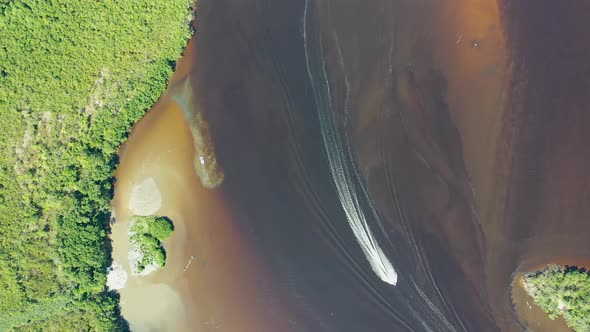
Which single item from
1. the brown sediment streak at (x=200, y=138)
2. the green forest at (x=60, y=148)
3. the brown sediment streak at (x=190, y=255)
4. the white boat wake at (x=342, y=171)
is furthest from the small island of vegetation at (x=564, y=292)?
the green forest at (x=60, y=148)

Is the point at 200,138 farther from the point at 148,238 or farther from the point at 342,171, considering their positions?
the point at 342,171

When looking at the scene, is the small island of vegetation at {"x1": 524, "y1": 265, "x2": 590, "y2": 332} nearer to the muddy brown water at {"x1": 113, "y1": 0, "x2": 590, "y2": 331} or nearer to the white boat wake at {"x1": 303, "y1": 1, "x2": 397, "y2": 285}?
the muddy brown water at {"x1": 113, "y1": 0, "x2": 590, "y2": 331}

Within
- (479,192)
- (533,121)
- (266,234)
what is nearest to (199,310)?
(266,234)

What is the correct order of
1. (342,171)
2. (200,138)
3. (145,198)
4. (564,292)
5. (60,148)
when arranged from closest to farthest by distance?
1. (564,292)
2. (60,148)
3. (342,171)
4. (145,198)
5. (200,138)

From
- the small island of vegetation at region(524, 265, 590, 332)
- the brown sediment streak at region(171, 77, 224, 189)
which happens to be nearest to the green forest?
the brown sediment streak at region(171, 77, 224, 189)

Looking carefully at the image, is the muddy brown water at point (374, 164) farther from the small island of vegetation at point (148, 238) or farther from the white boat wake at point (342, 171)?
the small island of vegetation at point (148, 238)

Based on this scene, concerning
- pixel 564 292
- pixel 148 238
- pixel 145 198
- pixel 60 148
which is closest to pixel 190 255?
pixel 148 238
